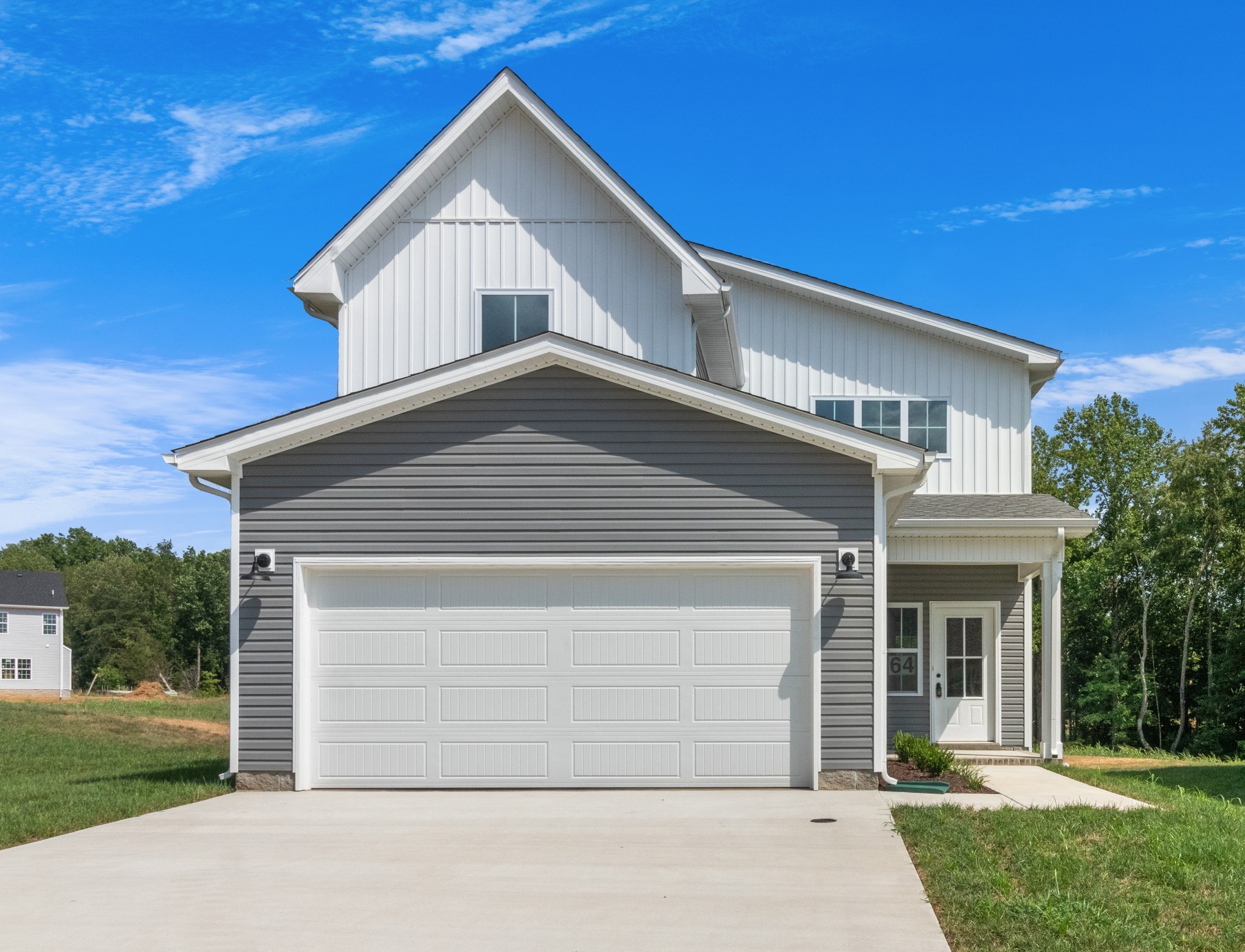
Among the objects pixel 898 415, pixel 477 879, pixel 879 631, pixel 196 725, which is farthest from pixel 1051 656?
pixel 196 725

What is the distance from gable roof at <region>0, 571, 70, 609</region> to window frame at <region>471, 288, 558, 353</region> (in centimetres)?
4780

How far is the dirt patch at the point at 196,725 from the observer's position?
2647cm

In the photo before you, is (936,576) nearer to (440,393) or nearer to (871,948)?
(440,393)

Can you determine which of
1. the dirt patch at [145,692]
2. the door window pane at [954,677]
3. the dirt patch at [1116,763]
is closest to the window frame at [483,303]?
the door window pane at [954,677]

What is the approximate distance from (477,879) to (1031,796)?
683 centimetres

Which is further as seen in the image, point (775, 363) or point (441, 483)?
point (775, 363)

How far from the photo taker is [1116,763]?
1995cm

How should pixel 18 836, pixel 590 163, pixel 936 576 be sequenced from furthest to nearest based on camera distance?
pixel 936 576 → pixel 590 163 → pixel 18 836

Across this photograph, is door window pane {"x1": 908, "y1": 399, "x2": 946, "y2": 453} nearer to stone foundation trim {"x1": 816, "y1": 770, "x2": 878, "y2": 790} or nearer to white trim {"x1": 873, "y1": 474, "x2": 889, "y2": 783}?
white trim {"x1": 873, "y1": 474, "x2": 889, "y2": 783}

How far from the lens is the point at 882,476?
1253 cm

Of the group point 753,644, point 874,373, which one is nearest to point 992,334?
point 874,373

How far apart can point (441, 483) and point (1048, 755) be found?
999 cm

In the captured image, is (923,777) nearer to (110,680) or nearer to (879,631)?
(879,631)

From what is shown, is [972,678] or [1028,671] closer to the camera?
[1028,671]
